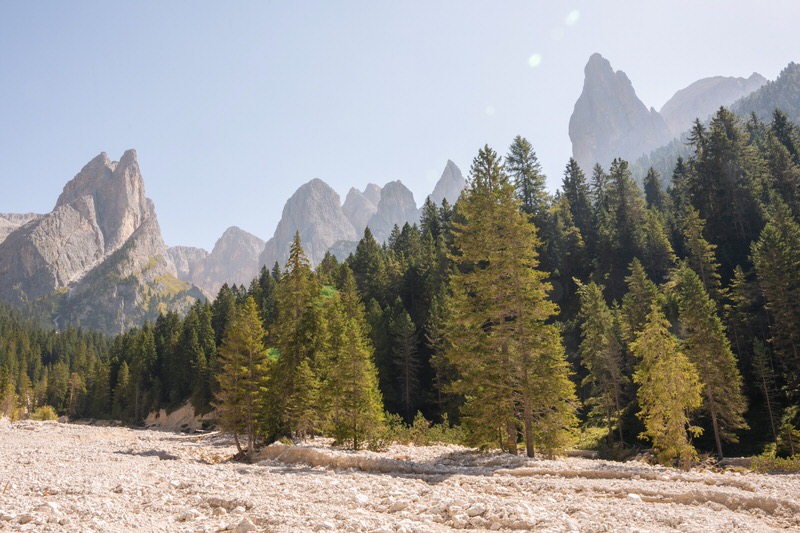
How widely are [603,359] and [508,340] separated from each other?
99.4 ft

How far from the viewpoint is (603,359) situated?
48.2 meters

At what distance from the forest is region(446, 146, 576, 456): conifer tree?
0.09m

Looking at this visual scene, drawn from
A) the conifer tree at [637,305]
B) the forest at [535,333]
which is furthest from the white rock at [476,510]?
the conifer tree at [637,305]

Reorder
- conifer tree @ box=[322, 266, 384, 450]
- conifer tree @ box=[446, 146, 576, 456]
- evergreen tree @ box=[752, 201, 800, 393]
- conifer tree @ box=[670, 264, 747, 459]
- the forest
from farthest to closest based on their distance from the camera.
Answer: evergreen tree @ box=[752, 201, 800, 393], conifer tree @ box=[670, 264, 747, 459], conifer tree @ box=[322, 266, 384, 450], the forest, conifer tree @ box=[446, 146, 576, 456]

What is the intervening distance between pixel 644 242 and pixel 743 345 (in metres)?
24.3

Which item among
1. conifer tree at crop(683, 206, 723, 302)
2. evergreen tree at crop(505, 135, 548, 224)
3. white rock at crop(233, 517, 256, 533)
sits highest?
evergreen tree at crop(505, 135, 548, 224)

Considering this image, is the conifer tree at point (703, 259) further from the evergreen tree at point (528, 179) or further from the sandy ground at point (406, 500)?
the sandy ground at point (406, 500)

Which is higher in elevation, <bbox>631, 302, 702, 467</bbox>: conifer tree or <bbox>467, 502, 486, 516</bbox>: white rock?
<bbox>631, 302, 702, 467</bbox>: conifer tree

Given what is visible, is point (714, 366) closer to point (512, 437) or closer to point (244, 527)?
point (512, 437)

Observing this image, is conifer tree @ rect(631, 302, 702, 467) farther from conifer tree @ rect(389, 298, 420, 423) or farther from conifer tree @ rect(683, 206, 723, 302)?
conifer tree @ rect(389, 298, 420, 423)

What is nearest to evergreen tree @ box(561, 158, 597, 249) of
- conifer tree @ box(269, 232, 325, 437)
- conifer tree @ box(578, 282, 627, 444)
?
conifer tree @ box(578, 282, 627, 444)

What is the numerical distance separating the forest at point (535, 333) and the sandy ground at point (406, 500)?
6634 millimetres

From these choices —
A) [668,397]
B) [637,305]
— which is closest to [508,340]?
[668,397]

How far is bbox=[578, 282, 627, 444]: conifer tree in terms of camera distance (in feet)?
Answer: 154
